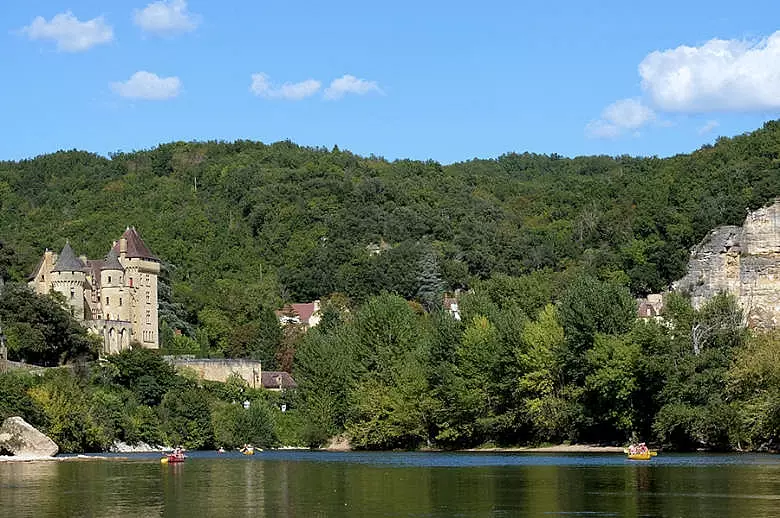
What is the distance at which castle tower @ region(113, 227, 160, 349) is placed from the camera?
391 feet

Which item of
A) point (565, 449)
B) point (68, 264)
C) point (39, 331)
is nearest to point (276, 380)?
point (68, 264)

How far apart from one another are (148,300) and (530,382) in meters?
48.4

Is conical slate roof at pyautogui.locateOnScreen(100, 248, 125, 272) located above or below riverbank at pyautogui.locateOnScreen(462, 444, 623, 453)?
above

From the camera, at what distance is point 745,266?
108312mm

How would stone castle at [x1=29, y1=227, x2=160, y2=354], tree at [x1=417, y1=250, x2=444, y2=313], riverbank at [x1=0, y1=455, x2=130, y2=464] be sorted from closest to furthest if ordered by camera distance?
riverbank at [x1=0, y1=455, x2=130, y2=464] < stone castle at [x1=29, y1=227, x2=160, y2=354] < tree at [x1=417, y1=250, x2=444, y2=313]

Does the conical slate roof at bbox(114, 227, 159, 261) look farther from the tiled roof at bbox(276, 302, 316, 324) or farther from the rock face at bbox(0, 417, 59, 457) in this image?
the rock face at bbox(0, 417, 59, 457)

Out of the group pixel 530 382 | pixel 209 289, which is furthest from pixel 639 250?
pixel 530 382

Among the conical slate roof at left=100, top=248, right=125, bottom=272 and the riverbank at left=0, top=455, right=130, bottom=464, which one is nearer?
the riverbank at left=0, top=455, right=130, bottom=464

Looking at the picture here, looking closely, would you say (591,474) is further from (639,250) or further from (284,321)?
(284,321)

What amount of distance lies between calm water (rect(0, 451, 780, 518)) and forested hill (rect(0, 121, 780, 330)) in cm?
5917

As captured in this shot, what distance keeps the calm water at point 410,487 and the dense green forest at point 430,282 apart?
684cm

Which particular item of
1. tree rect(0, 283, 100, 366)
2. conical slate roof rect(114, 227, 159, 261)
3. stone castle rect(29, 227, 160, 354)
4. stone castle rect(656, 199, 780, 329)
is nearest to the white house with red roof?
conical slate roof rect(114, 227, 159, 261)

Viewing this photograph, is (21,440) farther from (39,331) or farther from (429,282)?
(429,282)

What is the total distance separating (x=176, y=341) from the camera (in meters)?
124
